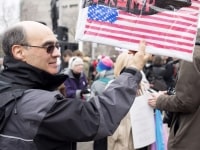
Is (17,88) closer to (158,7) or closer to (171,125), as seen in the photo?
(158,7)

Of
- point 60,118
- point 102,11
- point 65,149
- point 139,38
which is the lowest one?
point 65,149

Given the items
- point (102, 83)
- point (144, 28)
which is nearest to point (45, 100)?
point (144, 28)

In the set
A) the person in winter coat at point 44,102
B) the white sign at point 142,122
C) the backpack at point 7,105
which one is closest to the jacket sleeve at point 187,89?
the white sign at point 142,122

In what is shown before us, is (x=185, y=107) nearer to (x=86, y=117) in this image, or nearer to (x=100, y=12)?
(x=100, y=12)

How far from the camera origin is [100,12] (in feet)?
7.52

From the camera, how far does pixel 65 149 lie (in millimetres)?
1967

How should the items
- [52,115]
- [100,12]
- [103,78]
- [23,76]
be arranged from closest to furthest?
[52,115] → [23,76] → [100,12] → [103,78]

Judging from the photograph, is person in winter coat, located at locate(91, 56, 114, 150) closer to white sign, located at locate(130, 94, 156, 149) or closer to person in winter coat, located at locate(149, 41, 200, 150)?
white sign, located at locate(130, 94, 156, 149)

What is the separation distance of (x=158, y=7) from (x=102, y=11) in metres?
0.32

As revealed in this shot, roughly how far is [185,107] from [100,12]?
1.27m

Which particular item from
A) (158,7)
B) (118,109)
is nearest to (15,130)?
(118,109)

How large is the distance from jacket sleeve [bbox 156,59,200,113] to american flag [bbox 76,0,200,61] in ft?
2.57

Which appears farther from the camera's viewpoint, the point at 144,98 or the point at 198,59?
the point at 144,98

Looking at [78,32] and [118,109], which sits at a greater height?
[78,32]
